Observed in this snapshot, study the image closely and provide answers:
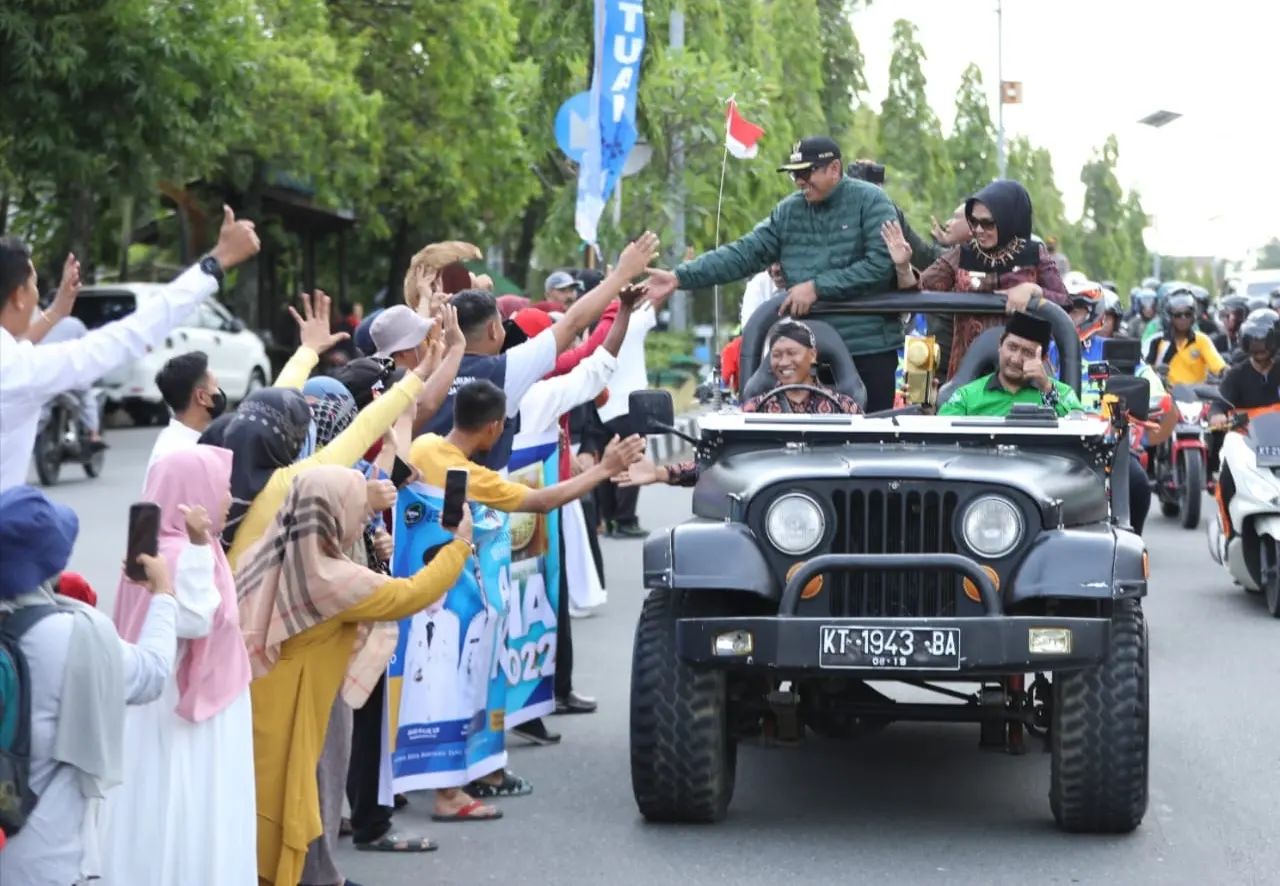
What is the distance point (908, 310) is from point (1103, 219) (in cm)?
9617

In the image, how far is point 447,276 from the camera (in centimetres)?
1033

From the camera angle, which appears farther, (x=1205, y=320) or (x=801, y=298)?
(x=1205, y=320)

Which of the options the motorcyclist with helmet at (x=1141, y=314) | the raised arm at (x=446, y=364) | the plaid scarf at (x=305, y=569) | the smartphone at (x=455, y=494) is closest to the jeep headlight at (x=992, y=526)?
the raised arm at (x=446, y=364)

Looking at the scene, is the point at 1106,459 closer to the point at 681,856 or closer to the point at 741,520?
the point at 741,520

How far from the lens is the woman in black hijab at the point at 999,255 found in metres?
9.97

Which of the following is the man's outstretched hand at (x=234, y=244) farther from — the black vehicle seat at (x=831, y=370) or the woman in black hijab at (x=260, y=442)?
the black vehicle seat at (x=831, y=370)

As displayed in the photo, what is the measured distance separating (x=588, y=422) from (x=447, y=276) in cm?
594

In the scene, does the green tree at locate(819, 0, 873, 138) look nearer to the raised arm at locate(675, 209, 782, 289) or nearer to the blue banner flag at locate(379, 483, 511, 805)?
the raised arm at locate(675, 209, 782, 289)

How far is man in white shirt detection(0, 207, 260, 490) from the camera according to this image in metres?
6.77

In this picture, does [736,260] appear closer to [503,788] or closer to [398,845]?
[503,788]

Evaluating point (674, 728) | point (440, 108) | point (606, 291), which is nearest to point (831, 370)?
point (606, 291)

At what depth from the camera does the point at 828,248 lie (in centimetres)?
1021

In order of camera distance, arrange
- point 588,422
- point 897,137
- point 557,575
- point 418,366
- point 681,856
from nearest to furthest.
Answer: point 681,856, point 418,366, point 557,575, point 588,422, point 897,137

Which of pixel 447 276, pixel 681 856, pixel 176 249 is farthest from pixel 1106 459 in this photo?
pixel 176 249
